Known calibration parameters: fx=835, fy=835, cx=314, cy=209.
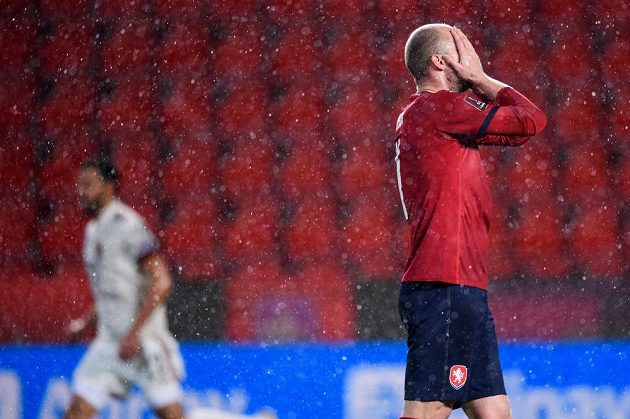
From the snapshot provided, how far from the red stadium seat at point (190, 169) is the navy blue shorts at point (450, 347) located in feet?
6.57

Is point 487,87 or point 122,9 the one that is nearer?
point 487,87

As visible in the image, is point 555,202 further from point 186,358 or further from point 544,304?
point 186,358

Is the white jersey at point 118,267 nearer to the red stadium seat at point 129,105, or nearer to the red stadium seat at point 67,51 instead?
the red stadium seat at point 129,105

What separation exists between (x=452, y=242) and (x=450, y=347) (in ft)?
0.47

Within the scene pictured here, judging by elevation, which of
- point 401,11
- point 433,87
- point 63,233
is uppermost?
point 401,11

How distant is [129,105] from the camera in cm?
316

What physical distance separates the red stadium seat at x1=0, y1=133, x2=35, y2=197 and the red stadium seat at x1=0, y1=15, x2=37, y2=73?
322 millimetres

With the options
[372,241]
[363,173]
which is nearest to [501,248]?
[372,241]

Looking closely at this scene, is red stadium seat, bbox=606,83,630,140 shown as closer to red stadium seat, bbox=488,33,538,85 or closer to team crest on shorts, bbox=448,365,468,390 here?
red stadium seat, bbox=488,33,538,85

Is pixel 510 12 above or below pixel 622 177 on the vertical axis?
above

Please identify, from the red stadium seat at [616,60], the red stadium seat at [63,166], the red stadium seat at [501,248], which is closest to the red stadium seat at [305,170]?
the red stadium seat at [501,248]

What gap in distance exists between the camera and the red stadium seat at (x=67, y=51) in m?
3.23

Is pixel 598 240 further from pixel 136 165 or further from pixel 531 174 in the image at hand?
pixel 136 165

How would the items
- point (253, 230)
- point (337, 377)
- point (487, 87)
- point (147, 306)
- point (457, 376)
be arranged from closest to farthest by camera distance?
point (457, 376) → point (487, 87) → point (147, 306) → point (337, 377) → point (253, 230)
